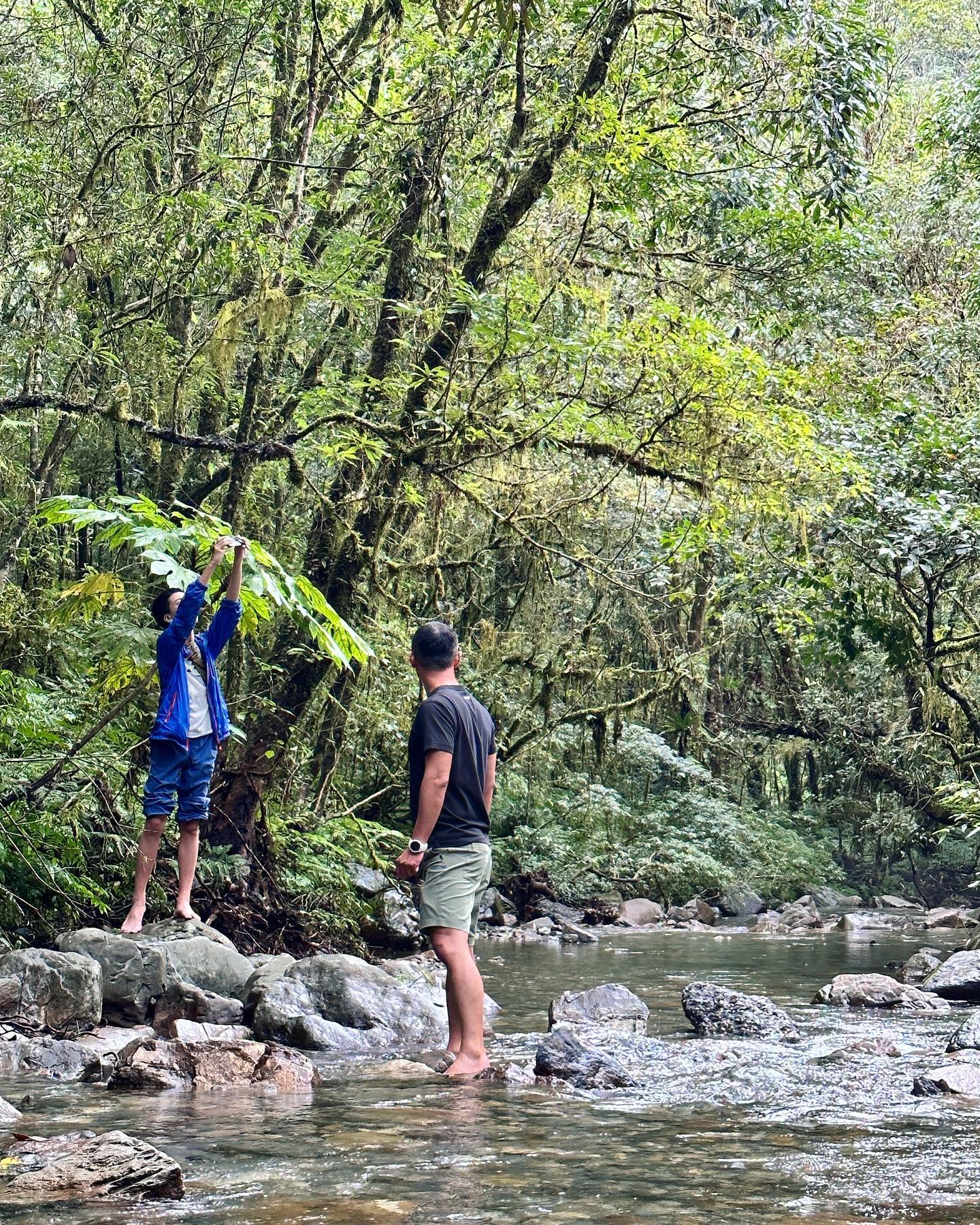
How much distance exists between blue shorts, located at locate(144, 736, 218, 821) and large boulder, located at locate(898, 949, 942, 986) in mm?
7480

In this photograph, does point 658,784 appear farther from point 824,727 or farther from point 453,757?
point 453,757

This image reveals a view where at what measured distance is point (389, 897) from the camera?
12867 mm

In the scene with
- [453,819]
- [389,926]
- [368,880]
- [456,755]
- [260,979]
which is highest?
[456,755]

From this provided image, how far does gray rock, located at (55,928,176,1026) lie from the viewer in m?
7.41

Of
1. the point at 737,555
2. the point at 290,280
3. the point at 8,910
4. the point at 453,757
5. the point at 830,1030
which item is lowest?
the point at 830,1030

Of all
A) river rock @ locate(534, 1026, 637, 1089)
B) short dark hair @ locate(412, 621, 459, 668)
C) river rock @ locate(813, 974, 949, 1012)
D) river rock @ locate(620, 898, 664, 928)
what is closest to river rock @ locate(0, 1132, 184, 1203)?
river rock @ locate(534, 1026, 637, 1089)

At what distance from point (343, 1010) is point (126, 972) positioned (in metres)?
1.34

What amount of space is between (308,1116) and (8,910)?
472 cm

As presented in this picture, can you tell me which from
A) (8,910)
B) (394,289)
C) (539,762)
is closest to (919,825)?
(539,762)

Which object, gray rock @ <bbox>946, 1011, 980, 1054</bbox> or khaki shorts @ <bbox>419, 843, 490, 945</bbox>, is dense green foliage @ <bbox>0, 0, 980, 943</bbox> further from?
gray rock @ <bbox>946, 1011, 980, 1054</bbox>

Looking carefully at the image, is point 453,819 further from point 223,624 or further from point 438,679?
point 223,624

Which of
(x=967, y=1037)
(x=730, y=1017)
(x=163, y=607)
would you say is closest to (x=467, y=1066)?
(x=730, y=1017)

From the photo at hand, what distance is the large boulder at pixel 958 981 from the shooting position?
10297 millimetres

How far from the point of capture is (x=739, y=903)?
72.9 feet
